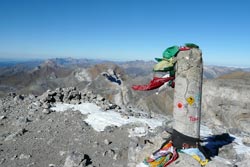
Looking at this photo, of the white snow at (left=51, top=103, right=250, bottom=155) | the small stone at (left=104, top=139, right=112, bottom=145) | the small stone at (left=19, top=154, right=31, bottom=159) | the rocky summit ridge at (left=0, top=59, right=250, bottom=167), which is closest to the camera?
the rocky summit ridge at (left=0, top=59, right=250, bottom=167)

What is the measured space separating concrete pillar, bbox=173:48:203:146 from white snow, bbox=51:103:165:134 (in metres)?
4.41

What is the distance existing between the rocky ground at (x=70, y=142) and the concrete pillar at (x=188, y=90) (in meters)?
1.03

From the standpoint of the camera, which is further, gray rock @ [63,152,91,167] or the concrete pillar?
gray rock @ [63,152,91,167]

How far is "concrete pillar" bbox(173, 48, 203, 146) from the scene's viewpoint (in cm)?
826

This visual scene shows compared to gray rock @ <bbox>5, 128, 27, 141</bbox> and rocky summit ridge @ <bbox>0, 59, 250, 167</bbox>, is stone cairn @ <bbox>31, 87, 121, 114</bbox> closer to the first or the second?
rocky summit ridge @ <bbox>0, 59, 250, 167</bbox>

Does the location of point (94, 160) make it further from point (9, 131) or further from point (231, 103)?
point (231, 103)

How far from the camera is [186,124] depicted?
8.44 metres

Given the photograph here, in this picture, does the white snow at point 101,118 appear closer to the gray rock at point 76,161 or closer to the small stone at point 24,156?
the gray rock at point 76,161

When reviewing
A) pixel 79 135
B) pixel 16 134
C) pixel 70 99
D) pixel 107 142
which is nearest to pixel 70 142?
pixel 79 135

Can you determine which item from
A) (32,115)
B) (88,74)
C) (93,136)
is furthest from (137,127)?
(88,74)

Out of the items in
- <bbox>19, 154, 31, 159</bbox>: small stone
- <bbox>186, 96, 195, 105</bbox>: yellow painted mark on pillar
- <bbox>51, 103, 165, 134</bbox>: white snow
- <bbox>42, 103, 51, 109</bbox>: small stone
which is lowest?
<bbox>19, 154, 31, 159</bbox>: small stone

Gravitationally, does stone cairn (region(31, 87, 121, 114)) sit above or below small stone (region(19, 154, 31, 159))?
above

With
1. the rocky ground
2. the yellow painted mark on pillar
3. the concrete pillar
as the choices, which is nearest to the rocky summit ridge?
the rocky ground

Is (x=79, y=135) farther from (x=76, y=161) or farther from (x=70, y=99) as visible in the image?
(x=70, y=99)
